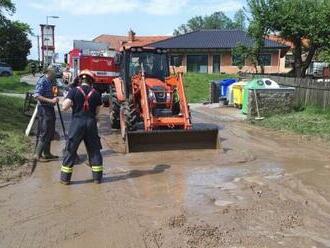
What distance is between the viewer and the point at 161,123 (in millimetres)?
12875

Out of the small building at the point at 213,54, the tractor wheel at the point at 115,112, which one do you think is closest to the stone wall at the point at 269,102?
the tractor wheel at the point at 115,112

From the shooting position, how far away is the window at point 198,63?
56.6m

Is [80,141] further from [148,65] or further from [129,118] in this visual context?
[148,65]

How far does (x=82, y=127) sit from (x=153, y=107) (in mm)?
4307

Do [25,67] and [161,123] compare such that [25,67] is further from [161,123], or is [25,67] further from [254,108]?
[161,123]

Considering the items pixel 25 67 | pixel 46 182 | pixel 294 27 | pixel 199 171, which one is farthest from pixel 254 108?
pixel 25 67

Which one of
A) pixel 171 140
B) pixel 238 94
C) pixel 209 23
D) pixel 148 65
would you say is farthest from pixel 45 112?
pixel 209 23

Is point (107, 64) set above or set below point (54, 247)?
above

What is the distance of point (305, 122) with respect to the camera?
55.2 feet

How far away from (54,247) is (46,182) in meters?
3.37

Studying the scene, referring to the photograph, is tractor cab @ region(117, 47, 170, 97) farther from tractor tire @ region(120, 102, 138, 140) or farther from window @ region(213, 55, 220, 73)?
window @ region(213, 55, 220, 73)

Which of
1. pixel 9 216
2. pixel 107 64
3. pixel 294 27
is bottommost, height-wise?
pixel 9 216

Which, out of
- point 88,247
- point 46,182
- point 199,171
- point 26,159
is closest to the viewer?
point 88,247

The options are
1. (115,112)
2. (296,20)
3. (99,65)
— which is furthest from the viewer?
(296,20)
